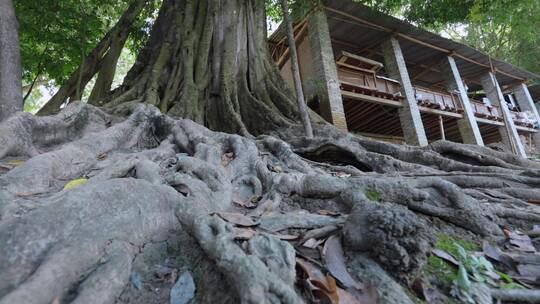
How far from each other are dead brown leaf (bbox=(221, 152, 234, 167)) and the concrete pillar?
16000 millimetres

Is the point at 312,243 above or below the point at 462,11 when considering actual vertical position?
below

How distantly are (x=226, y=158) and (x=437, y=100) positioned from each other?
9.70 m

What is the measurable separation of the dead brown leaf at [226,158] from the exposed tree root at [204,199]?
0.05 metres

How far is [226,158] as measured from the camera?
2.73 meters

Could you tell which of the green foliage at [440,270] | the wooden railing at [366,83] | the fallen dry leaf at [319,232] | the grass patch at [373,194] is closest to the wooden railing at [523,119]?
the wooden railing at [366,83]

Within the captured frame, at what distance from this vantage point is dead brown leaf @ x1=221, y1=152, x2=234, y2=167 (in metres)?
2.58

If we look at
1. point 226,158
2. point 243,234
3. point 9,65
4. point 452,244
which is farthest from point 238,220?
point 9,65

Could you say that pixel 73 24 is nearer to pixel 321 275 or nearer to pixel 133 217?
pixel 133 217

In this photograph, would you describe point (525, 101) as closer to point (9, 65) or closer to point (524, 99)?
point (524, 99)

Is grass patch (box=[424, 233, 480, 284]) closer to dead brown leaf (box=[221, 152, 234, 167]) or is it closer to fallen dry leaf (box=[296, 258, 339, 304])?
fallen dry leaf (box=[296, 258, 339, 304])

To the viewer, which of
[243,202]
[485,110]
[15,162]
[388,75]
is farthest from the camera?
[485,110]

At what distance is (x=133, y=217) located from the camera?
127 centimetres

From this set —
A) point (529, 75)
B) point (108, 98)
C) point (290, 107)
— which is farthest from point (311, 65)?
point (529, 75)

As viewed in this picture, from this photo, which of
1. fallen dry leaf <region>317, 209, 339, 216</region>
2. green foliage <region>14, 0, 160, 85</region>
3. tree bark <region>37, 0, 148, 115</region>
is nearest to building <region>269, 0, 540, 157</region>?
tree bark <region>37, 0, 148, 115</region>
